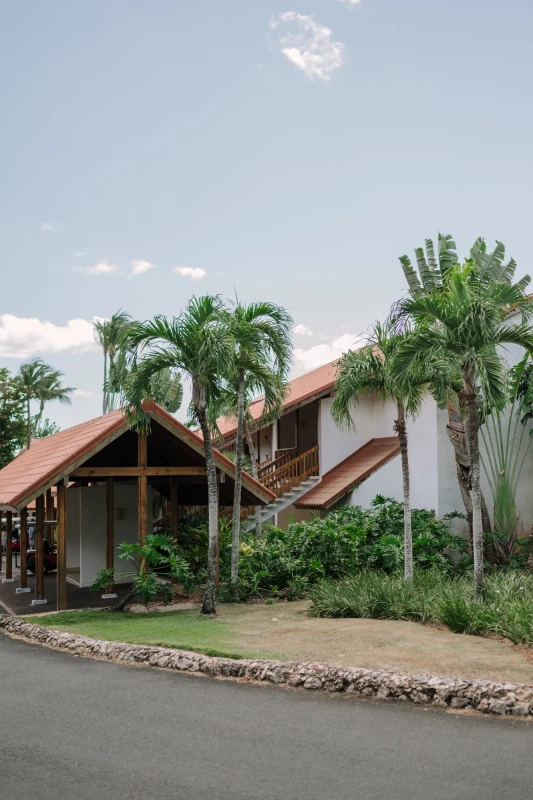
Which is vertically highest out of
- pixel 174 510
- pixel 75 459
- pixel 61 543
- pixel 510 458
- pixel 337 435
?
pixel 337 435

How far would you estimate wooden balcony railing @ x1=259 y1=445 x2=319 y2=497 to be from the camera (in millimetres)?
23195

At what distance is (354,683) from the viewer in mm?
8805

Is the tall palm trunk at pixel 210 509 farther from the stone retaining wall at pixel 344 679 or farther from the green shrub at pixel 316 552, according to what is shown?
the stone retaining wall at pixel 344 679

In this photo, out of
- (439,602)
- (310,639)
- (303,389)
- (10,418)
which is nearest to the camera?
(310,639)

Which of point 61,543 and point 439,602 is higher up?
point 61,543

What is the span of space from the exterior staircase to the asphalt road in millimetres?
13507

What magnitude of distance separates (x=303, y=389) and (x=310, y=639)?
1416 cm

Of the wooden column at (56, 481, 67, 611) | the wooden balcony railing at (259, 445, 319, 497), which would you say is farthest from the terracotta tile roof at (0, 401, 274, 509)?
the wooden balcony railing at (259, 445, 319, 497)

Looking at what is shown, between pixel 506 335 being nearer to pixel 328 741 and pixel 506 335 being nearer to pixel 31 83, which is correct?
pixel 328 741

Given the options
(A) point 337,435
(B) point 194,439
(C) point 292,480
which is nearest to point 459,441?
(A) point 337,435

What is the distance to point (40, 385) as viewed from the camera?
179 feet

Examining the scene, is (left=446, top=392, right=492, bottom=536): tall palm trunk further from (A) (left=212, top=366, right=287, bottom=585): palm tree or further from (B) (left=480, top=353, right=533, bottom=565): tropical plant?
(A) (left=212, top=366, right=287, bottom=585): palm tree

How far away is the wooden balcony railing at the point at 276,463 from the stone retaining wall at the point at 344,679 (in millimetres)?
12716

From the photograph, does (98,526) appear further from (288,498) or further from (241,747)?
(241,747)
